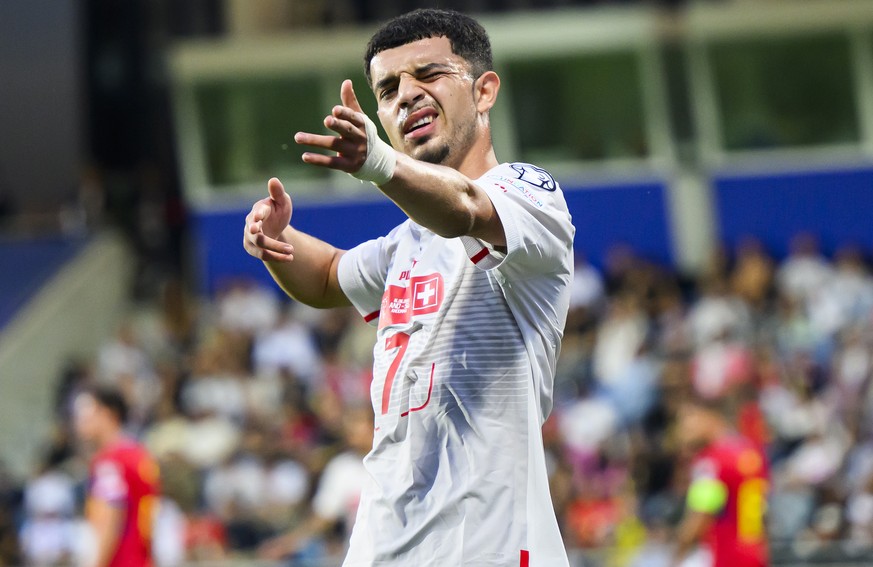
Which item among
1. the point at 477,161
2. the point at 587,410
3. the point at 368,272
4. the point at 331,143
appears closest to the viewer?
the point at 331,143

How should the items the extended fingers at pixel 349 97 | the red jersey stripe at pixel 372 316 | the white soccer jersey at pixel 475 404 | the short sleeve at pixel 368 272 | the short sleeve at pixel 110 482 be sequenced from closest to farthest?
the extended fingers at pixel 349 97
the white soccer jersey at pixel 475 404
the short sleeve at pixel 368 272
the red jersey stripe at pixel 372 316
the short sleeve at pixel 110 482

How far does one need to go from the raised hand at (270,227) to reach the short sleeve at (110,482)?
4128mm

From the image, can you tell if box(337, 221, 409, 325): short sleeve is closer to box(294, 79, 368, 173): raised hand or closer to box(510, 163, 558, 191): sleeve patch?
box(510, 163, 558, 191): sleeve patch

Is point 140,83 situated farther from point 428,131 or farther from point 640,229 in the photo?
point 428,131

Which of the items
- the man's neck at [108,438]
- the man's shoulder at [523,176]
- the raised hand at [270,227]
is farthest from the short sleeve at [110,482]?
the man's shoulder at [523,176]

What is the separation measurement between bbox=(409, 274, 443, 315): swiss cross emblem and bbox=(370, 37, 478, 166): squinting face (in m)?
0.30

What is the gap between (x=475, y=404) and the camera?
3.38 meters

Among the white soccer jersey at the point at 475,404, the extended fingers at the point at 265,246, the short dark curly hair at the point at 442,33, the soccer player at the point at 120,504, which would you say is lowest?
the soccer player at the point at 120,504

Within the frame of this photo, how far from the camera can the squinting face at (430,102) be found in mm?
3543

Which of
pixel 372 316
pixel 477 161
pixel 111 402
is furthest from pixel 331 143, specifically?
pixel 111 402

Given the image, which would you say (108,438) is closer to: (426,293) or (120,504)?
(120,504)

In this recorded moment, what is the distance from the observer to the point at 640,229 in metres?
16.0

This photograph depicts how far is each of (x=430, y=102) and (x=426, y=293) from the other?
0.48 m

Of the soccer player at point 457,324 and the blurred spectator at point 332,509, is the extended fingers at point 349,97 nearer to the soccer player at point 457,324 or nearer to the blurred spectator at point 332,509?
the soccer player at point 457,324
